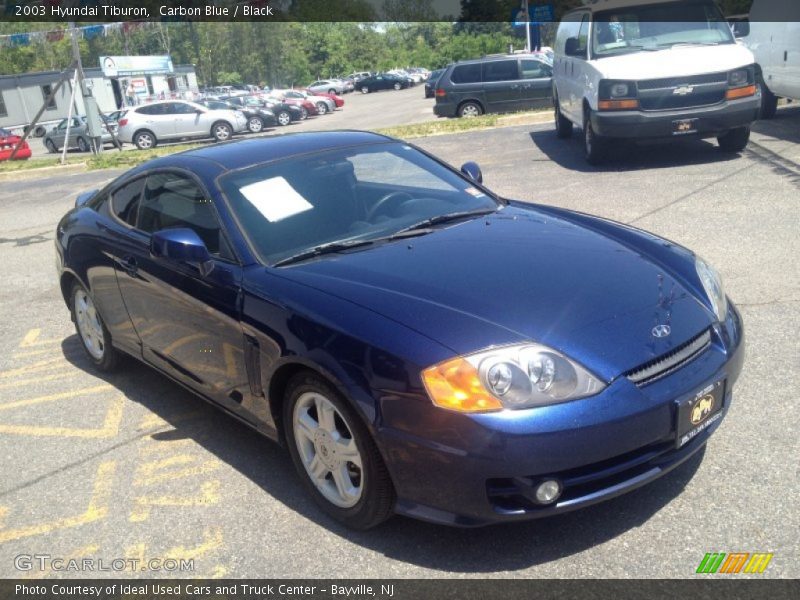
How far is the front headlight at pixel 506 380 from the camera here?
291 cm

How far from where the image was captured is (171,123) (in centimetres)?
3106

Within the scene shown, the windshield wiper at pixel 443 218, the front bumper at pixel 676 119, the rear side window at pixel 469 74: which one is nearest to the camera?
the windshield wiper at pixel 443 218

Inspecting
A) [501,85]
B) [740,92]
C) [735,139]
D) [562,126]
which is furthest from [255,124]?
[740,92]

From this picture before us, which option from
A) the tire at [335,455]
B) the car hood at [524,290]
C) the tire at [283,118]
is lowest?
the tire at [283,118]

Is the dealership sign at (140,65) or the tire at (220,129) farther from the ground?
the dealership sign at (140,65)

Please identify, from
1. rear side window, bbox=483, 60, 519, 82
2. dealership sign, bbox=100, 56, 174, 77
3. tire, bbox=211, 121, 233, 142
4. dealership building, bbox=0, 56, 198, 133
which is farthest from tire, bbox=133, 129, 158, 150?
dealership building, bbox=0, 56, 198, 133

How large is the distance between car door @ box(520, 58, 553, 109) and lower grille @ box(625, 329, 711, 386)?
66.8ft

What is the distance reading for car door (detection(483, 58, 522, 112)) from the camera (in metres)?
22.8

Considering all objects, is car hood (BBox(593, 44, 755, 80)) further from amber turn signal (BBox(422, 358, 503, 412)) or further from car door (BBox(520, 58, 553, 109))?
car door (BBox(520, 58, 553, 109))

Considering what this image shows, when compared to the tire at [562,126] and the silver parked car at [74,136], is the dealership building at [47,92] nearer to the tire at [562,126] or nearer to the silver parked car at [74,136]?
the silver parked car at [74,136]

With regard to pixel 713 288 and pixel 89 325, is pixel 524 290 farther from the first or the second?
pixel 89 325

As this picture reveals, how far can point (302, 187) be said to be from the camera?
4.29 metres

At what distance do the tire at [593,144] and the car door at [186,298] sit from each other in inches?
309

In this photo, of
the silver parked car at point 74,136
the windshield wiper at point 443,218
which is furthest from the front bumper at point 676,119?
the silver parked car at point 74,136
